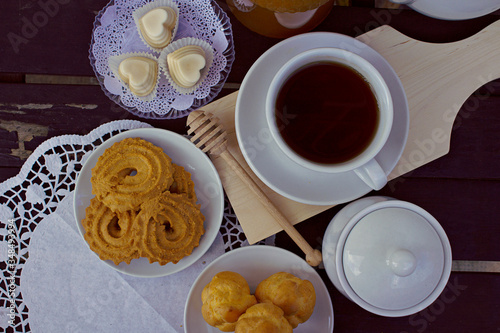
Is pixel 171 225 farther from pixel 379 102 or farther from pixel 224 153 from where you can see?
pixel 379 102

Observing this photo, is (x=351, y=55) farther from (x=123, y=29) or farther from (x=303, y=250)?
(x=123, y=29)

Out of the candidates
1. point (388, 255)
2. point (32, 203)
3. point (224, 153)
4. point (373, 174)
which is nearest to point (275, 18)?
point (224, 153)

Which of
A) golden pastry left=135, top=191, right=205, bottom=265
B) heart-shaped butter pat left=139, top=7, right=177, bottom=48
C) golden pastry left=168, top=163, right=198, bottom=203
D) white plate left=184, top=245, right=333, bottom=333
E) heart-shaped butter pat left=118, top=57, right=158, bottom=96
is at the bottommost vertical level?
white plate left=184, top=245, right=333, bottom=333

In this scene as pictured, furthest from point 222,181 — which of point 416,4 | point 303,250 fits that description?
point 416,4

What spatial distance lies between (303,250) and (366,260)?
7.7 inches

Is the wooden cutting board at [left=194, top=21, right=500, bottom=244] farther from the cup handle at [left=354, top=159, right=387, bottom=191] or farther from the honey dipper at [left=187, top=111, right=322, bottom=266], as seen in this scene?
the cup handle at [left=354, top=159, right=387, bottom=191]

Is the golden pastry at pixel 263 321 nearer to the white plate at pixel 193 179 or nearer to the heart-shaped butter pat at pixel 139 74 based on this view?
the white plate at pixel 193 179

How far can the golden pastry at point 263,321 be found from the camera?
764mm

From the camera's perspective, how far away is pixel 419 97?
2.97 ft

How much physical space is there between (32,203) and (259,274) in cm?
58

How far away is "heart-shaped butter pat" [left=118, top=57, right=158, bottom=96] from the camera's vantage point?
2.89ft

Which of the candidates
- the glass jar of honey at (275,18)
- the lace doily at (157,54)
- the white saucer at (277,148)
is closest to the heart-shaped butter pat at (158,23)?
the lace doily at (157,54)

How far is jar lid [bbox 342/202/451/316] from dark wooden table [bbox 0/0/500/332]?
21cm

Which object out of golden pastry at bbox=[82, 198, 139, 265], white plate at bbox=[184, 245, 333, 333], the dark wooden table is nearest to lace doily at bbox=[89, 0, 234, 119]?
the dark wooden table
